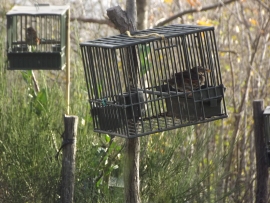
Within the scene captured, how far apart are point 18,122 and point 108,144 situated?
0.85 meters

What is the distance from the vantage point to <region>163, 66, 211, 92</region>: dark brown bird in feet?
12.1

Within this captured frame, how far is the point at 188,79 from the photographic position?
3703 millimetres

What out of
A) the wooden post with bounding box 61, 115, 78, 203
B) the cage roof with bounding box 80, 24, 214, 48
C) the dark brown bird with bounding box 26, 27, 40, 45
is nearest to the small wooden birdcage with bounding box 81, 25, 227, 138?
the cage roof with bounding box 80, 24, 214, 48

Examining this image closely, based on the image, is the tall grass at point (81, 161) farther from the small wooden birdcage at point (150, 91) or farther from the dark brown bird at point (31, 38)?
the small wooden birdcage at point (150, 91)

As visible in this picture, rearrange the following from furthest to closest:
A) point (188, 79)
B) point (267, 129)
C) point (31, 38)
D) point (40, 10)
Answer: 1. point (31, 38)
2. point (40, 10)
3. point (267, 129)
4. point (188, 79)

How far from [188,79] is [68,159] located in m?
1.55

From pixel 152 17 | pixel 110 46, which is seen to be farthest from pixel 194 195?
pixel 152 17

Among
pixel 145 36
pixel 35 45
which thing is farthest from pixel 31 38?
pixel 145 36

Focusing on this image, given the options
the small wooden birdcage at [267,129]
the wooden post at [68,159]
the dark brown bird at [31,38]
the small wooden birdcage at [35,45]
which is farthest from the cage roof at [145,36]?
the dark brown bird at [31,38]

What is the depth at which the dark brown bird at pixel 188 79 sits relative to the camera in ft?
12.1

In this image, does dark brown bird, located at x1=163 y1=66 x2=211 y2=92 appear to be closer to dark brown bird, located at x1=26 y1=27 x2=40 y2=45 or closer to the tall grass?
the tall grass

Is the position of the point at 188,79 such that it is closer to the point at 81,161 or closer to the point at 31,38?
the point at 81,161

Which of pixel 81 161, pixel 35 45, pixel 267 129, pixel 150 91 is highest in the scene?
pixel 35 45

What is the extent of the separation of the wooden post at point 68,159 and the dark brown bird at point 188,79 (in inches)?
51.6
